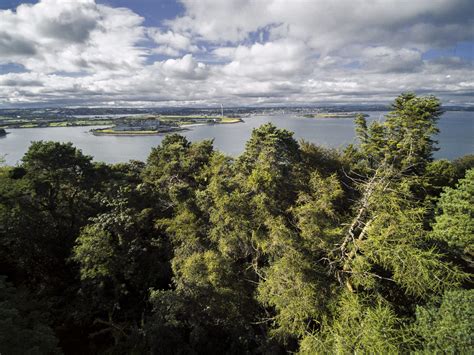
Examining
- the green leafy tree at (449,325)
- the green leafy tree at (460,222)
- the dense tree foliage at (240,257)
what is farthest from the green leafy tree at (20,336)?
the green leafy tree at (460,222)

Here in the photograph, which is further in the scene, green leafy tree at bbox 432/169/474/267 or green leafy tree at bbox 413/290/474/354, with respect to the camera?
green leafy tree at bbox 432/169/474/267

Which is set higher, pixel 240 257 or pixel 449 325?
pixel 449 325

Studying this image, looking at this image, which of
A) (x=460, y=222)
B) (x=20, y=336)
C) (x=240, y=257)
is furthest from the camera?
(x=460, y=222)

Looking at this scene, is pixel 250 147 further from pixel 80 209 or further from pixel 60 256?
pixel 60 256

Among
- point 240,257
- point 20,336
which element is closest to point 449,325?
point 240,257

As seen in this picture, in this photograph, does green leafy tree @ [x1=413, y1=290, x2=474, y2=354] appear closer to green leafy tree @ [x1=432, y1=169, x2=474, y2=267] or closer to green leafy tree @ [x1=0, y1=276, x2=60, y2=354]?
green leafy tree @ [x1=432, y1=169, x2=474, y2=267]

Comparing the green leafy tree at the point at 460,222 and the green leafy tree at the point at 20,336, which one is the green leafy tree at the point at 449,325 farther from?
the green leafy tree at the point at 20,336

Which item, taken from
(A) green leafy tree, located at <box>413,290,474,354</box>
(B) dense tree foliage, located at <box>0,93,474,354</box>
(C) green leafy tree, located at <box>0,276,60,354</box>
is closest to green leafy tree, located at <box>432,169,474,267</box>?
(B) dense tree foliage, located at <box>0,93,474,354</box>

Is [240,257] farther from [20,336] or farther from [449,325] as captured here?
[20,336]
